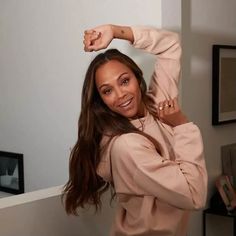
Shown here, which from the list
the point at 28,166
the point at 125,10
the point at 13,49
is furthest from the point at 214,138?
the point at 13,49

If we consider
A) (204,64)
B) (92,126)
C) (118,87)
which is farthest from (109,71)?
(204,64)

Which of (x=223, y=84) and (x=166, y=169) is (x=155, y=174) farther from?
(x=223, y=84)

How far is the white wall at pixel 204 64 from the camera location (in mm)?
2260

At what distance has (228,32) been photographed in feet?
8.40

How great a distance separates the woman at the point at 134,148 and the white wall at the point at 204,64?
818 mm

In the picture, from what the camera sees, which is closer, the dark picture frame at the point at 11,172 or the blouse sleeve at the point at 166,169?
the blouse sleeve at the point at 166,169

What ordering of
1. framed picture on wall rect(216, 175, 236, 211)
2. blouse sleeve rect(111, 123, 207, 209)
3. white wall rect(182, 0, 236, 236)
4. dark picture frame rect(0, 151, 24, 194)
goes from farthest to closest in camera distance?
dark picture frame rect(0, 151, 24, 194), framed picture on wall rect(216, 175, 236, 211), white wall rect(182, 0, 236, 236), blouse sleeve rect(111, 123, 207, 209)

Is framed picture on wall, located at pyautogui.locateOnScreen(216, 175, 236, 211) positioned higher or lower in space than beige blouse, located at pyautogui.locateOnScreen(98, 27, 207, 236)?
lower

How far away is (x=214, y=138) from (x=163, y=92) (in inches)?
44.4

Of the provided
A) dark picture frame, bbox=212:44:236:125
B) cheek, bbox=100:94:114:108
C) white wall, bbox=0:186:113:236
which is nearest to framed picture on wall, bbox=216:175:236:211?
dark picture frame, bbox=212:44:236:125

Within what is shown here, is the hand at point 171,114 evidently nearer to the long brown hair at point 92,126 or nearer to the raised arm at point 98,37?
the long brown hair at point 92,126

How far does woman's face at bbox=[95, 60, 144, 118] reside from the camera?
1325 mm

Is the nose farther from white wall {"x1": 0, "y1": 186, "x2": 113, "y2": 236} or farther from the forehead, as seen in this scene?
white wall {"x1": 0, "y1": 186, "x2": 113, "y2": 236}

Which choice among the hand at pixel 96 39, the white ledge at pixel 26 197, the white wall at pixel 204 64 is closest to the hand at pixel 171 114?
the hand at pixel 96 39
